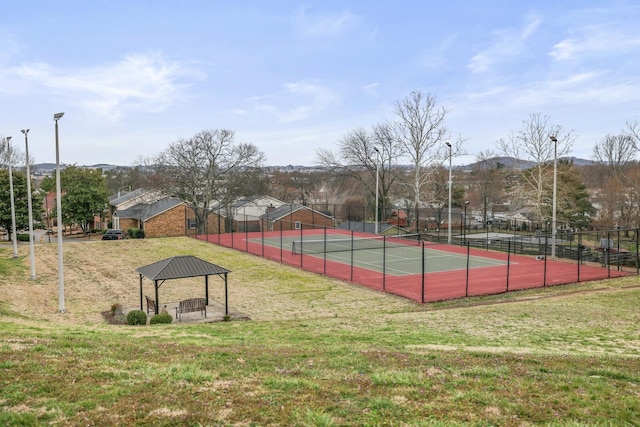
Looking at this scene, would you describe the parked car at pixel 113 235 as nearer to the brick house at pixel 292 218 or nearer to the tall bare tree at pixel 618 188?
the brick house at pixel 292 218

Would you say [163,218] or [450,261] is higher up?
[163,218]

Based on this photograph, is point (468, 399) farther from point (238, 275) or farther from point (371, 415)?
point (238, 275)

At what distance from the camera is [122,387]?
6.60 metres

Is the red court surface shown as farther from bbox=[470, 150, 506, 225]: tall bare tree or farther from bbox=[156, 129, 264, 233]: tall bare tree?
bbox=[470, 150, 506, 225]: tall bare tree

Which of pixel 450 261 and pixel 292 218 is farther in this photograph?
pixel 292 218

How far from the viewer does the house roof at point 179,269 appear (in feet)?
57.0

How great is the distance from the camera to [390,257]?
34.2 meters

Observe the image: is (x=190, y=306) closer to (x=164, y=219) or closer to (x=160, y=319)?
(x=160, y=319)

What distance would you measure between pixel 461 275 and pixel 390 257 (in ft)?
24.6

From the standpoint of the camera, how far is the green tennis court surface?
29416mm

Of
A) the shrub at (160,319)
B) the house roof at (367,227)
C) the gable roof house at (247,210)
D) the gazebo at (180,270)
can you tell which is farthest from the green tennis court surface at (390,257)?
the shrub at (160,319)

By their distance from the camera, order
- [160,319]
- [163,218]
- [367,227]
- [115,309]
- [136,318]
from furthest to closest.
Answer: [163,218], [367,227], [115,309], [160,319], [136,318]

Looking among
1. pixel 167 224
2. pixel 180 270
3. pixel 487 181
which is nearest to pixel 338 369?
pixel 180 270

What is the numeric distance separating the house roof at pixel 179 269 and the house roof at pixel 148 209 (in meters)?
33.0
